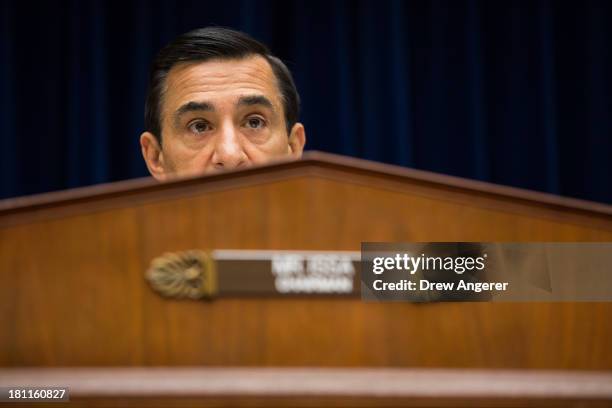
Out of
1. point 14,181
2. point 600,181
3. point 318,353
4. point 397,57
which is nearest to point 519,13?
point 397,57

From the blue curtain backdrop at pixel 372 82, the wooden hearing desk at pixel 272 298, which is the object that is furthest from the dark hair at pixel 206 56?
the wooden hearing desk at pixel 272 298

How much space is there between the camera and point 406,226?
0.46 m

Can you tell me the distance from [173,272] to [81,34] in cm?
138

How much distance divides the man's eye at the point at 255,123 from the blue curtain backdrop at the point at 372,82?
0.64m

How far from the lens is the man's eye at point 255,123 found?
1016 millimetres

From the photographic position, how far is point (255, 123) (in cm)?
102

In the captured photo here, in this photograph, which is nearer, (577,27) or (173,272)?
(173,272)

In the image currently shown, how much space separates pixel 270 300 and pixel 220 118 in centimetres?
59

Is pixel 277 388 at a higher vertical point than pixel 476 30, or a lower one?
lower

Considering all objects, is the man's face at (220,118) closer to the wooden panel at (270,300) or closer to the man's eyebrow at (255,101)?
the man's eyebrow at (255,101)

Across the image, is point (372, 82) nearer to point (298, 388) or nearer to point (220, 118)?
point (220, 118)

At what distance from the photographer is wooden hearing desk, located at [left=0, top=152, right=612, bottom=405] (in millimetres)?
446

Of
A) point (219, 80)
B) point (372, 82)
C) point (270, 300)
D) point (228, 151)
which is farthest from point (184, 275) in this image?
point (372, 82)

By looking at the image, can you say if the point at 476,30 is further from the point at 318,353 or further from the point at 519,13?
the point at 318,353
